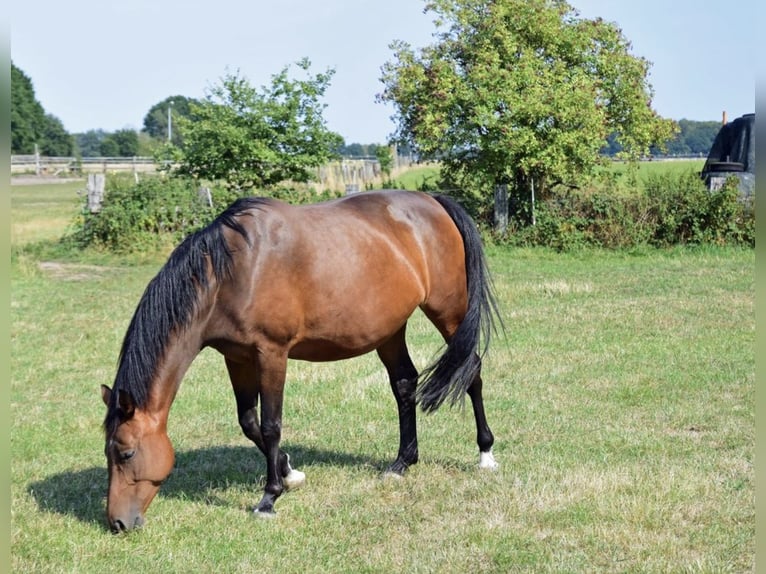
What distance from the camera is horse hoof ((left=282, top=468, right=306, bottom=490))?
531 centimetres

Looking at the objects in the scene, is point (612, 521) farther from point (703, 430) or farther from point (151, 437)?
point (151, 437)

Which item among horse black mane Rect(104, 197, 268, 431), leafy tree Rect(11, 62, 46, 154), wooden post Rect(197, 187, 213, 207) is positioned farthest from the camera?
leafy tree Rect(11, 62, 46, 154)

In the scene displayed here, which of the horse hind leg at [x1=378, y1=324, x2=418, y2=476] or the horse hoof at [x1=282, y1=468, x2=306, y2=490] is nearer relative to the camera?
the horse hoof at [x1=282, y1=468, x2=306, y2=490]

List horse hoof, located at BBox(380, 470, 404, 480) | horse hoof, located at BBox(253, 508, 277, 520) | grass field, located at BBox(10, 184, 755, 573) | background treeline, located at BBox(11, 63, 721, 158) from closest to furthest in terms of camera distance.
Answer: grass field, located at BBox(10, 184, 755, 573) → horse hoof, located at BBox(253, 508, 277, 520) → horse hoof, located at BBox(380, 470, 404, 480) → background treeline, located at BBox(11, 63, 721, 158)

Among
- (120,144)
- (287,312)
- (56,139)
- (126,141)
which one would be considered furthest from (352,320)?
(120,144)

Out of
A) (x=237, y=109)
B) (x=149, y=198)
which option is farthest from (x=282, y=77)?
(x=149, y=198)

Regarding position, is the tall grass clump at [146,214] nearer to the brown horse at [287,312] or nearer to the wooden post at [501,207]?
the wooden post at [501,207]

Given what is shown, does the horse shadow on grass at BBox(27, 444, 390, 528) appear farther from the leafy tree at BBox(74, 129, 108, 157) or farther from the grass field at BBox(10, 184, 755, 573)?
the leafy tree at BBox(74, 129, 108, 157)

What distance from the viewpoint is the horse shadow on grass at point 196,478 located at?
16.8 feet

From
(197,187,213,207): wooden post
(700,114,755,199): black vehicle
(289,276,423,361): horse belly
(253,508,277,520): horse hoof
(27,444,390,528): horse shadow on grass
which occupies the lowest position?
(27,444,390,528): horse shadow on grass

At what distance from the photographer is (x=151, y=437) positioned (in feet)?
14.9

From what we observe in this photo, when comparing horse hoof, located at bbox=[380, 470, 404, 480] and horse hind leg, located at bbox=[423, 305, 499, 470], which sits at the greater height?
horse hind leg, located at bbox=[423, 305, 499, 470]

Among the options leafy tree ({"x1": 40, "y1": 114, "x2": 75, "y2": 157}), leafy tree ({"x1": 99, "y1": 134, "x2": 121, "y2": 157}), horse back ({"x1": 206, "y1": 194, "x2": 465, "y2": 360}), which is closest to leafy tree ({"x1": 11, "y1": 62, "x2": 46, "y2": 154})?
leafy tree ({"x1": 40, "y1": 114, "x2": 75, "y2": 157})

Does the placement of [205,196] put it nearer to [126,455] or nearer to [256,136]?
[256,136]
